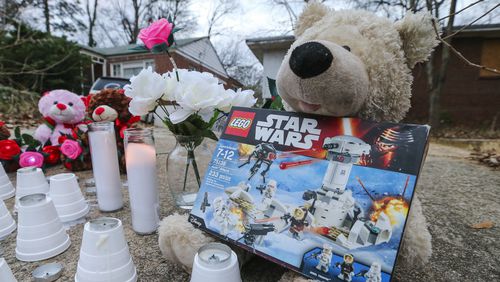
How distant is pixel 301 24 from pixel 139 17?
50.4 feet

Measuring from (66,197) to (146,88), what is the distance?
0.52m

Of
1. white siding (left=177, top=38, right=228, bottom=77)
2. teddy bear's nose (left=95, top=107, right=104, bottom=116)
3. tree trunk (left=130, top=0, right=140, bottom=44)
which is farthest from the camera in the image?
tree trunk (left=130, top=0, right=140, bottom=44)

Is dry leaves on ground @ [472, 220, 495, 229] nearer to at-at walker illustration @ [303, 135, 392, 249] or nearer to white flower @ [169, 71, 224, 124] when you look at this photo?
at-at walker illustration @ [303, 135, 392, 249]

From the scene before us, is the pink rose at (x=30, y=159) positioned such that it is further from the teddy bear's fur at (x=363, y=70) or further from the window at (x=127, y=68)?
the window at (x=127, y=68)

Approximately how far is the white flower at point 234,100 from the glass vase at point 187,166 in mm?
131

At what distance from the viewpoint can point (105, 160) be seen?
35.6 inches

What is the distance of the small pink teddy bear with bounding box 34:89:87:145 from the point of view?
159cm

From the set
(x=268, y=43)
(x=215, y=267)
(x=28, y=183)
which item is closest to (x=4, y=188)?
(x=28, y=183)

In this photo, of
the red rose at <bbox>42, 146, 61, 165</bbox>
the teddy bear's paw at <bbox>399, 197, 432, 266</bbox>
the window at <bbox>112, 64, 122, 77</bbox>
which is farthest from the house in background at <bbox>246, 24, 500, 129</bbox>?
the window at <bbox>112, 64, 122, 77</bbox>

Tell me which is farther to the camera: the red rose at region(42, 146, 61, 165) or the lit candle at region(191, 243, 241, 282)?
the red rose at region(42, 146, 61, 165)

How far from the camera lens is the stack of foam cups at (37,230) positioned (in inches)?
26.1

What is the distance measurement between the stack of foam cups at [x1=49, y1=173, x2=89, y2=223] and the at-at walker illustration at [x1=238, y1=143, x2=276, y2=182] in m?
0.66

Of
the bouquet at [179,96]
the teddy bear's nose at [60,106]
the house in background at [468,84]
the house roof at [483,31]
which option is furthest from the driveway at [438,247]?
the house roof at [483,31]

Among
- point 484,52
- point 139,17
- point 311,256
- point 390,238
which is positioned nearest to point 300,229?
point 311,256
